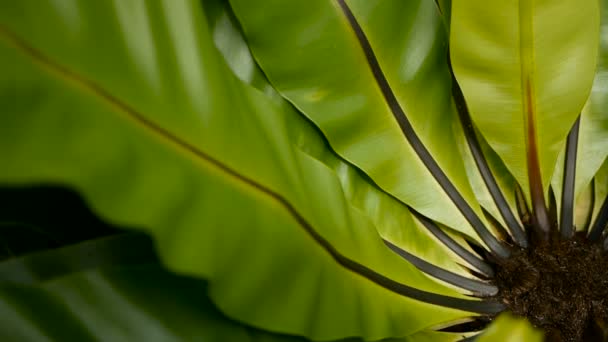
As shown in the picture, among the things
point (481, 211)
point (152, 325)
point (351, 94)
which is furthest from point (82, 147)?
point (481, 211)

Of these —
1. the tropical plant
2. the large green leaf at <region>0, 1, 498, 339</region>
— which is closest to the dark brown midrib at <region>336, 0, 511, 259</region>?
the tropical plant

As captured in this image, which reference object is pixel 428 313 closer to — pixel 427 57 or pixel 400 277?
pixel 400 277

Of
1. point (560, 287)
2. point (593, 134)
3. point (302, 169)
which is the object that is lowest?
point (560, 287)

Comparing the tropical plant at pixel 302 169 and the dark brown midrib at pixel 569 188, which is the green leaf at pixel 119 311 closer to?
the tropical plant at pixel 302 169

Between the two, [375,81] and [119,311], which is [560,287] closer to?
[375,81]

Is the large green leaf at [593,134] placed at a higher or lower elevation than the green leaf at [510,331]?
Result: higher

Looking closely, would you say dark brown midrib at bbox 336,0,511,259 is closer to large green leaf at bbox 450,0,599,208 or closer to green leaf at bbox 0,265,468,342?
large green leaf at bbox 450,0,599,208

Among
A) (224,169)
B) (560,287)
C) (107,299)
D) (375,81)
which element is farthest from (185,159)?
(560,287)

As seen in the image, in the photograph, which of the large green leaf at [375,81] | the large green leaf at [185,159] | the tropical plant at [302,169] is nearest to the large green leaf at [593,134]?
the tropical plant at [302,169]
